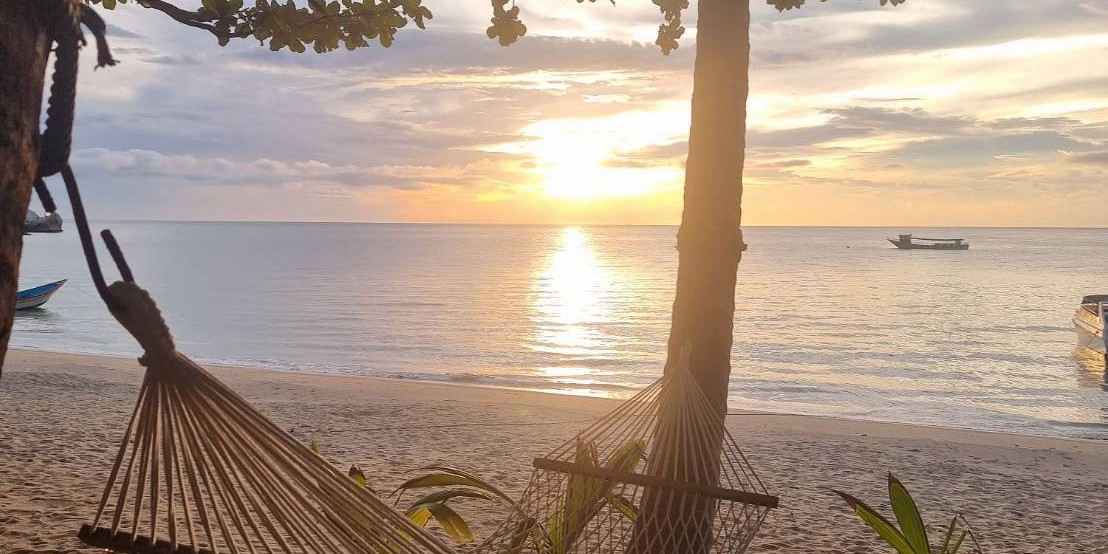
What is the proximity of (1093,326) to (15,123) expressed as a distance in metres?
20.3

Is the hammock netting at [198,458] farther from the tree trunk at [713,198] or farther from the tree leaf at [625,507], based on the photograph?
the tree leaf at [625,507]

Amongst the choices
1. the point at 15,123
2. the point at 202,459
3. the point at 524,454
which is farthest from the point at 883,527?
the point at 524,454

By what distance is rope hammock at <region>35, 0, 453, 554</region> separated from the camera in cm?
115

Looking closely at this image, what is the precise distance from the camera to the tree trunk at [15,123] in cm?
103

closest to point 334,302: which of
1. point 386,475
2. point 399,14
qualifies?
point 386,475

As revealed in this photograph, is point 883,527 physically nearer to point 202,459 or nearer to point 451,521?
point 451,521

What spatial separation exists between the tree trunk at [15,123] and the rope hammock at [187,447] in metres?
0.05

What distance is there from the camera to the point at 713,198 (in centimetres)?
262

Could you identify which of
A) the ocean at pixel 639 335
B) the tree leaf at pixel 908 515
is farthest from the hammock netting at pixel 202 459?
the ocean at pixel 639 335

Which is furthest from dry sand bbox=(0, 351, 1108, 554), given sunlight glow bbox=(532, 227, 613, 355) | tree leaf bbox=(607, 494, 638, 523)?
sunlight glow bbox=(532, 227, 613, 355)

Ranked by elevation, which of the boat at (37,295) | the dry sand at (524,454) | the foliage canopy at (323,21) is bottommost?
the boat at (37,295)

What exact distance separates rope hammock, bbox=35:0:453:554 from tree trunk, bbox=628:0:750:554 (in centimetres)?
121

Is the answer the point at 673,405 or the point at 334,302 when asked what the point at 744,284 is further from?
the point at 673,405

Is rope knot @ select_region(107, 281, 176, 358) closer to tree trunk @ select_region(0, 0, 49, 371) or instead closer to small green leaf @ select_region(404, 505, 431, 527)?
tree trunk @ select_region(0, 0, 49, 371)
